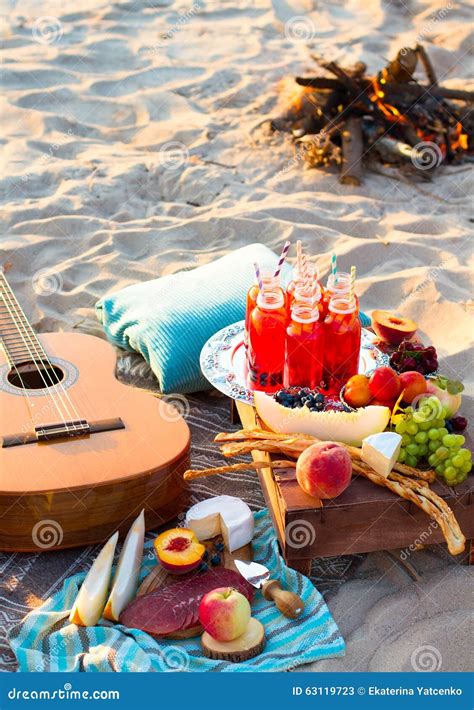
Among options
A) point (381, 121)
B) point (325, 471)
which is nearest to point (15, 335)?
point (325, 471)

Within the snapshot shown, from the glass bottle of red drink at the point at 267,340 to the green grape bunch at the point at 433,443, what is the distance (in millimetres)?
526

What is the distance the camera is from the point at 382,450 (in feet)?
8.98

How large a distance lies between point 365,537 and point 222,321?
1.43m

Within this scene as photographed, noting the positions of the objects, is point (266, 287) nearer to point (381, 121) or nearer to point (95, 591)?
point (95, 591)

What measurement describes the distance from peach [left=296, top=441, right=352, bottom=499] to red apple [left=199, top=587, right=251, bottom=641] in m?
0.39

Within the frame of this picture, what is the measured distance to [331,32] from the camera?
26.0 ft

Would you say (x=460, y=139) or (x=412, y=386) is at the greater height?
(x=412, y=386)

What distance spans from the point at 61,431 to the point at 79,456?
138mm

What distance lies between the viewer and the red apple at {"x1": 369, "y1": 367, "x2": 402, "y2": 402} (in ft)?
9.94

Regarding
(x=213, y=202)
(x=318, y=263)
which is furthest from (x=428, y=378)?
(x=213, y=202)

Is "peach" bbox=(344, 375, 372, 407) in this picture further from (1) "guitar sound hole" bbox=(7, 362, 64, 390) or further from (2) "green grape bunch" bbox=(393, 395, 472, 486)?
(1) "guitar sound hole" bbox=(7, 362, 64, 390)

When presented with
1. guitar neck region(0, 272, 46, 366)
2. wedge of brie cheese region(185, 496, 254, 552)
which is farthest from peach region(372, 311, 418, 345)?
guitar neck region(0, 272, 46, 366)

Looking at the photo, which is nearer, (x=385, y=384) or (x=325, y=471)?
(x=325, y=471)

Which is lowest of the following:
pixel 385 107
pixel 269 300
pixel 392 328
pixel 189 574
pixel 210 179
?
pixel 210 179
